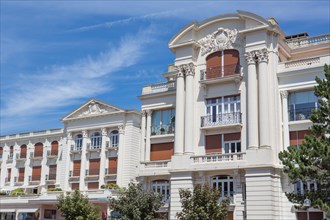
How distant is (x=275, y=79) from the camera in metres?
37.8

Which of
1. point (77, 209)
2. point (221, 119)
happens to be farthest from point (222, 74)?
point (77, 209)

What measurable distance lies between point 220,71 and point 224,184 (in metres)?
9.37

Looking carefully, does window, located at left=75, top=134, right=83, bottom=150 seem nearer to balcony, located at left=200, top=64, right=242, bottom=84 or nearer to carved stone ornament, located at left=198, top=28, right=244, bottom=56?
balcony, located at left=200, top=64, right=242, bottom=84

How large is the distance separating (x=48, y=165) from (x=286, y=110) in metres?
33.7

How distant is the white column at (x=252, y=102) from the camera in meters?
36.4

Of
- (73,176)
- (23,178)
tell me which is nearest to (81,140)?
(73,176)

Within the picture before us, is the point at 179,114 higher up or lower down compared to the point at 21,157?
higher up

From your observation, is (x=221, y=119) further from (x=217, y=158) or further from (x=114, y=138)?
(x=114, y=138)

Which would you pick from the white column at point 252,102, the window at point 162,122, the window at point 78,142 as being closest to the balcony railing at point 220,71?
the white column at point 252,102

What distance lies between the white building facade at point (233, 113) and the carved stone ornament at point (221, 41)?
0.08 m

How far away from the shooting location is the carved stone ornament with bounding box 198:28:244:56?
39.9m

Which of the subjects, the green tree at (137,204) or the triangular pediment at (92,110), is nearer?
the green tree at (137,204)

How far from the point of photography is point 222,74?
39781 millimetres

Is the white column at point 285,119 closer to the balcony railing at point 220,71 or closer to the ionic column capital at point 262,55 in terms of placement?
the ionic column capital at point 262,55
